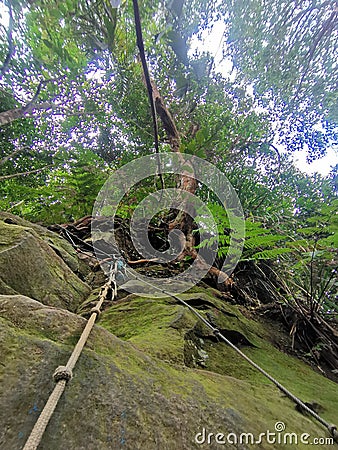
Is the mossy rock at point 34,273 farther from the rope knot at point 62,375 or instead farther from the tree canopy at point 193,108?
the tree canopy at point 193,108

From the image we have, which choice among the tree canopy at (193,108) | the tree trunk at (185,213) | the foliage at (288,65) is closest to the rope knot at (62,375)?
the tree trunk at (185,213)

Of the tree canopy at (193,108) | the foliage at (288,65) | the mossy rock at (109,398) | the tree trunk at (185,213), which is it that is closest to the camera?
the mossy rock at (109,398)

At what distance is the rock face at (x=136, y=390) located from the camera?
2.13ft

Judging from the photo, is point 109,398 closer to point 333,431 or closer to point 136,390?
point 136,390

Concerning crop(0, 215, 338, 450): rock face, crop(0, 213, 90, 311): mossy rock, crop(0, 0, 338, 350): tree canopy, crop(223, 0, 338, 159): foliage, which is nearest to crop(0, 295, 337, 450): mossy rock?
crop(0, 215, 338, 450): rock face

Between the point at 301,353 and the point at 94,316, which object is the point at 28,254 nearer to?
the point at 94,316

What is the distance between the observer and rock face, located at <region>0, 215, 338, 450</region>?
0.65 metres

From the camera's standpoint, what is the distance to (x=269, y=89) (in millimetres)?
7180

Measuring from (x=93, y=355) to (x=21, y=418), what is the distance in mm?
251

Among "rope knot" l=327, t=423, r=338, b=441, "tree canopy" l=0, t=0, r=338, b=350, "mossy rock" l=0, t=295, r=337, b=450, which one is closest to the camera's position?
"mossy rock" l=0, t=295, r=337, b=450

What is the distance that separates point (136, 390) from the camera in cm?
80

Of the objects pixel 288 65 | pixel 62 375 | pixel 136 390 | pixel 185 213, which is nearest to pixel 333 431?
pixel 136 390

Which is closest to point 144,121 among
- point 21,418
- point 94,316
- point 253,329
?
point 253,329

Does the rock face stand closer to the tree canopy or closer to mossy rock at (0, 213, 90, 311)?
mossy rock at (0, 213, 90, 311)
